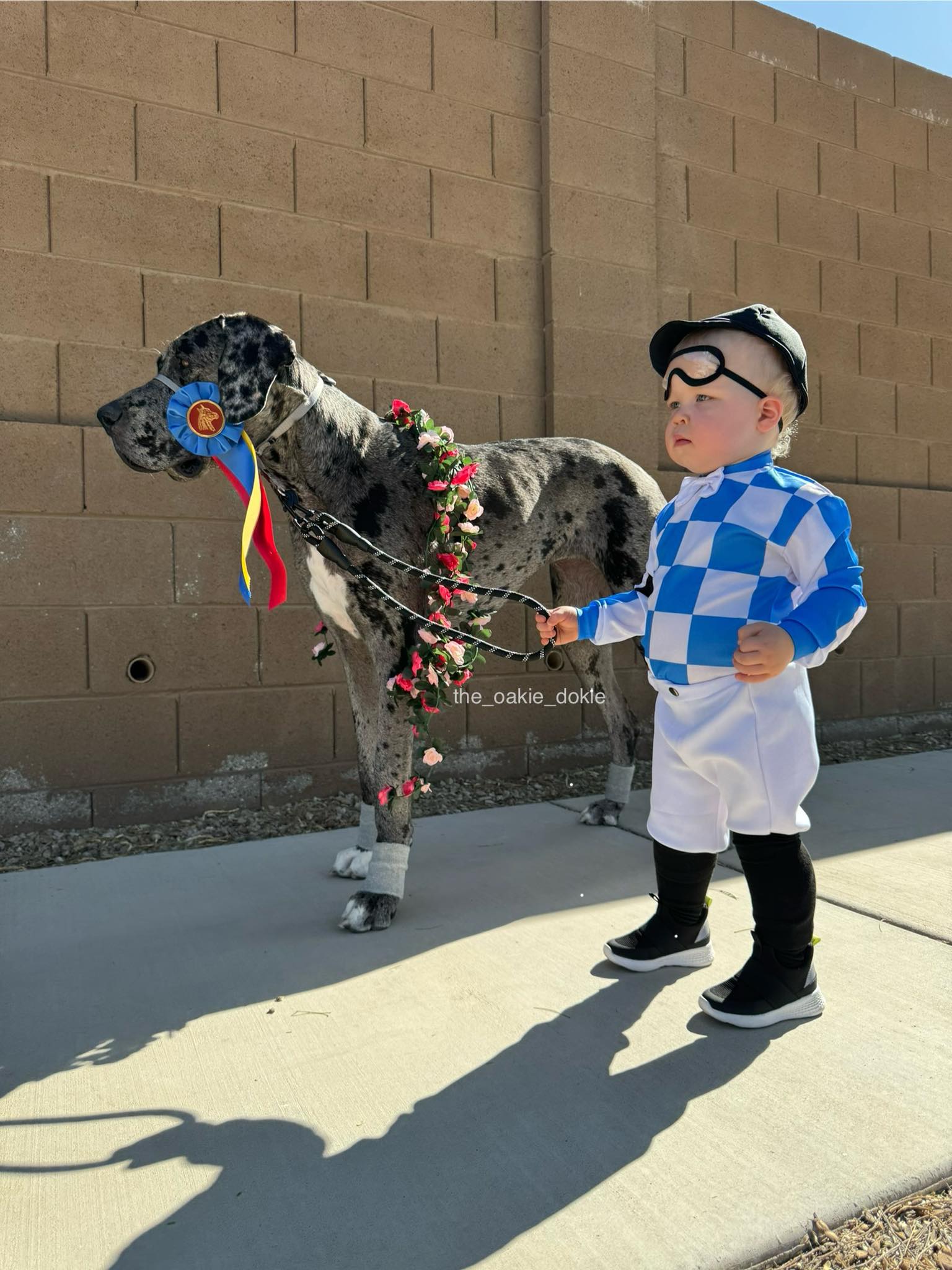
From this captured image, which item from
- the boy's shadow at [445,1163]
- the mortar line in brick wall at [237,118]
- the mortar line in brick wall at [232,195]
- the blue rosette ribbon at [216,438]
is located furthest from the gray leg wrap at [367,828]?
the mortar line in brick wall at [237,118]

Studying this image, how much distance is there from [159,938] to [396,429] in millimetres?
1660

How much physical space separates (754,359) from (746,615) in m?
0.54

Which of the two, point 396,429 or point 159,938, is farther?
point 396,429

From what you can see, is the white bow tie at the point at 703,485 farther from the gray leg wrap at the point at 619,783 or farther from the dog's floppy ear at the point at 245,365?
the gray leg wrap at the point at 619,783

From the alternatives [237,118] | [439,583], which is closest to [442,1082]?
[439,583]

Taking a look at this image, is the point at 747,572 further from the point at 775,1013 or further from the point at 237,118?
the point at 237,118

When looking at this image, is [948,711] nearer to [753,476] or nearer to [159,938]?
[753,476]

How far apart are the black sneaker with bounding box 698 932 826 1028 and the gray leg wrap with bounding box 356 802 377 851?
1.36 meters

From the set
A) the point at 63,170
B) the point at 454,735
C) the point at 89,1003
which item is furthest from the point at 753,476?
the point at 63,170

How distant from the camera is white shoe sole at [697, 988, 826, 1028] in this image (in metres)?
1.98

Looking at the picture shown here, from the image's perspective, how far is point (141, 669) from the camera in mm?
3865

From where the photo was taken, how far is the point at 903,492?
230 inches

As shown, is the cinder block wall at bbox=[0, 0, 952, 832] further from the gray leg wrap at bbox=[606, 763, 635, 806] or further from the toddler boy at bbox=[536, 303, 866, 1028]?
the toddler boy at bbox=[536, 303, 866, 1028]

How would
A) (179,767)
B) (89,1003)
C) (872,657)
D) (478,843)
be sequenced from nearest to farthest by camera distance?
(89,1003) < (478,843) < (179,767) < (872,657)
